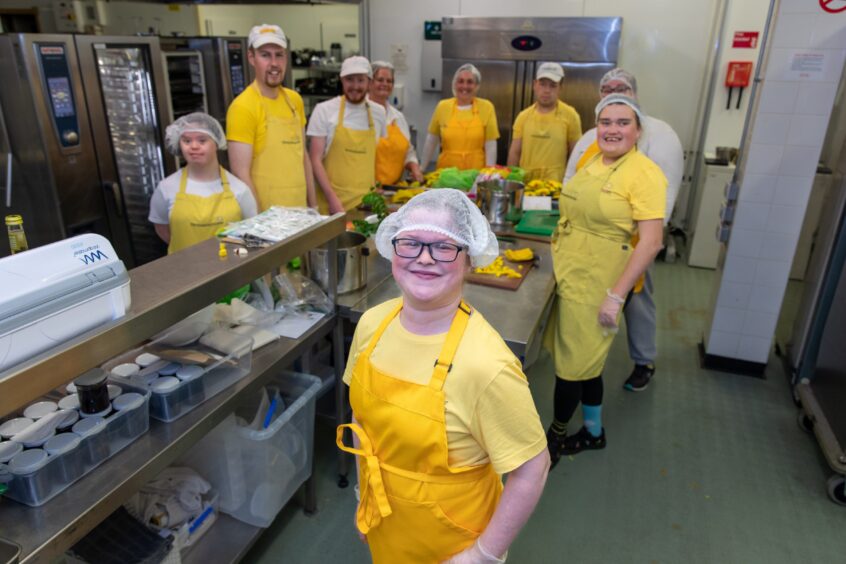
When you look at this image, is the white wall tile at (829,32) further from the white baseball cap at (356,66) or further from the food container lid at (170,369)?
the food container lid at (170,369)

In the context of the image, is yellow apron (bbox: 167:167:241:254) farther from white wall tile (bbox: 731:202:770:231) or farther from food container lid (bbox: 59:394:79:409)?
white wall tile (bbox: 731:202:770:231)

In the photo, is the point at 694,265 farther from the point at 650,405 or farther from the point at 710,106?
the point at 650,405

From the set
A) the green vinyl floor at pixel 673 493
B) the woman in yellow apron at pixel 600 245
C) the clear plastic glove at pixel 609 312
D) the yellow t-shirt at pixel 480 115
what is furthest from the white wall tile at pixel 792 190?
the yellow t-shirt at pixel 480 115

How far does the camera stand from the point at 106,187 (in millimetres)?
3209

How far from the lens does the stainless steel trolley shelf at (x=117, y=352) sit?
1.04m

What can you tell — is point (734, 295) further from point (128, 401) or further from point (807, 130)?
point (128, 401)

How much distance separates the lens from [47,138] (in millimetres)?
2865

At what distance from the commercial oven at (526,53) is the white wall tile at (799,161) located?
8.14ft

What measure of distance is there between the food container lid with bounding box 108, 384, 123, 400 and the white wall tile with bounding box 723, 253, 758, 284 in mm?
3021

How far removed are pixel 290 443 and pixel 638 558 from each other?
1361mm

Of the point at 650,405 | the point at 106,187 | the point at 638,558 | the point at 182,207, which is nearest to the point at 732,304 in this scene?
the point at 650,405

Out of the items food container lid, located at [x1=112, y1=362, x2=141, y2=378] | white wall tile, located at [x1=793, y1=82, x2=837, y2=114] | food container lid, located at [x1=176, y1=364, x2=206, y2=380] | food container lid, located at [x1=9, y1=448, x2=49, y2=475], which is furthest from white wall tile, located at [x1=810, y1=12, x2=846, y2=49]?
food container lid, located at [x1=9, y1=448, x2=49, y2=475]

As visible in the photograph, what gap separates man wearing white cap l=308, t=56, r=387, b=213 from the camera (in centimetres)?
345

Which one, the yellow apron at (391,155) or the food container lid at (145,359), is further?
the yellow apron at (391,155)
